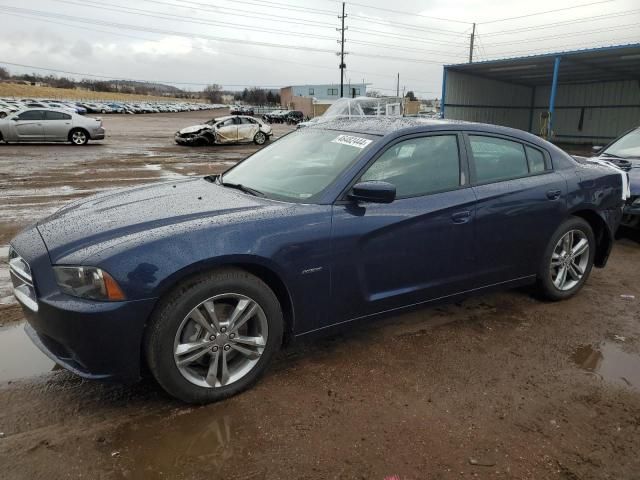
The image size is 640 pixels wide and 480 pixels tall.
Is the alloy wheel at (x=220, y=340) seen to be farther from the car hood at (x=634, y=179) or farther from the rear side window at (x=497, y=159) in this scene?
the car hood at (x=634, y=179)

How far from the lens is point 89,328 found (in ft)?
7.99

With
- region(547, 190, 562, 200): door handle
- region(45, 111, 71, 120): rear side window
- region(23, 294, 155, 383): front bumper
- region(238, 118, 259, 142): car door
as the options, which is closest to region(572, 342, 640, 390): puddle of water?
region(547, 190, 562, 200): door handle

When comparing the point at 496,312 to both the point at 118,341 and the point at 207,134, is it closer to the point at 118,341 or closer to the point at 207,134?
the point at 118,341

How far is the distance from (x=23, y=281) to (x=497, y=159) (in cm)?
339

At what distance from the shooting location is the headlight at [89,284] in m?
2.44

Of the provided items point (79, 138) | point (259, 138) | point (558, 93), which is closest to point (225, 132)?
point (259, 138)

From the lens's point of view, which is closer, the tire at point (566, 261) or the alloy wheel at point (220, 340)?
the alloy wheel at point (220, 340)

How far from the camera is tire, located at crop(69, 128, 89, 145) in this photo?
20250 mm

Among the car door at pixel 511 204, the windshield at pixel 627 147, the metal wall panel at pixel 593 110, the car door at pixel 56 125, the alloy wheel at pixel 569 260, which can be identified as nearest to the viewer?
the car door at pixel 511 204

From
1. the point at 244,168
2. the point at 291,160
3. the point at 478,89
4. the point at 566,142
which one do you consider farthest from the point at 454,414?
the point at 566,142

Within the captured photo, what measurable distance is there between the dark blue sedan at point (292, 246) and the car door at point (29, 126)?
1882 cm

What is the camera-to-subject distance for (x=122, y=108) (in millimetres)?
74375

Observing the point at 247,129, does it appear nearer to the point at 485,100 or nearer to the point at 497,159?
the point at 485,100

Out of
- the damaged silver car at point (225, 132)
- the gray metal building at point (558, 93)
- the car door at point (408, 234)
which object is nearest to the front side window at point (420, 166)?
the car door at point (408, 234)
